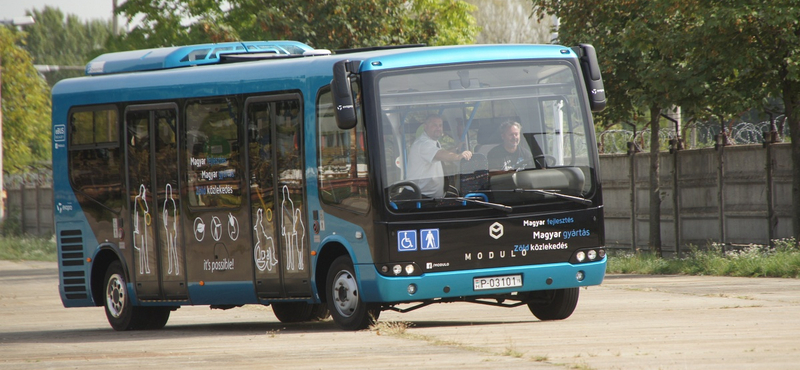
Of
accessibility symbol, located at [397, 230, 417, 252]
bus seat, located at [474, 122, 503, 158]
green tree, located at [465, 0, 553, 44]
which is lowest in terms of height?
accessibility symbol, located at [397, 230, 417, 252]

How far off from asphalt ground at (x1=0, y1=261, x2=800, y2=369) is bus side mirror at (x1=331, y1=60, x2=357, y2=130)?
1.95 meters

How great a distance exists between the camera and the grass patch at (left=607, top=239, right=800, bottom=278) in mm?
17766

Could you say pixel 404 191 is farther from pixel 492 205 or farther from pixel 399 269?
pixel 492 205

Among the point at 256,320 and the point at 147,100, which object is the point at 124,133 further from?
the point at 256,320

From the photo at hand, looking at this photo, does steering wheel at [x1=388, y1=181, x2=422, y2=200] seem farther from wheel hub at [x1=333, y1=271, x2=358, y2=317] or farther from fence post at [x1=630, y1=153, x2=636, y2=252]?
fence post at [x1=630, y1=153, x2=636, y2=252]

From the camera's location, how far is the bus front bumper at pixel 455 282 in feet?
39.5

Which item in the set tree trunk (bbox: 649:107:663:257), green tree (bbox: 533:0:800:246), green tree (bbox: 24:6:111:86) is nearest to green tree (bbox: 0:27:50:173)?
green tree (bbox: 533:0:800:246)

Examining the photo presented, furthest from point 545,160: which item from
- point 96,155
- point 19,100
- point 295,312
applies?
point 19,100

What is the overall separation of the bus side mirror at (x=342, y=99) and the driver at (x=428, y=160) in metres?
0.68

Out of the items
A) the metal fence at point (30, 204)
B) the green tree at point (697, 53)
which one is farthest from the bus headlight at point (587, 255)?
the metal fence at point (30, 204)

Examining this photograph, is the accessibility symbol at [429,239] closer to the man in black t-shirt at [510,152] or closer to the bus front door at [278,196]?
the man in black t-shirt at [510,152]

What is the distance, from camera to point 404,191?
12164mm

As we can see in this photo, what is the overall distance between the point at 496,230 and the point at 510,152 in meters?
0.75

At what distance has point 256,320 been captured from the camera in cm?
1630
